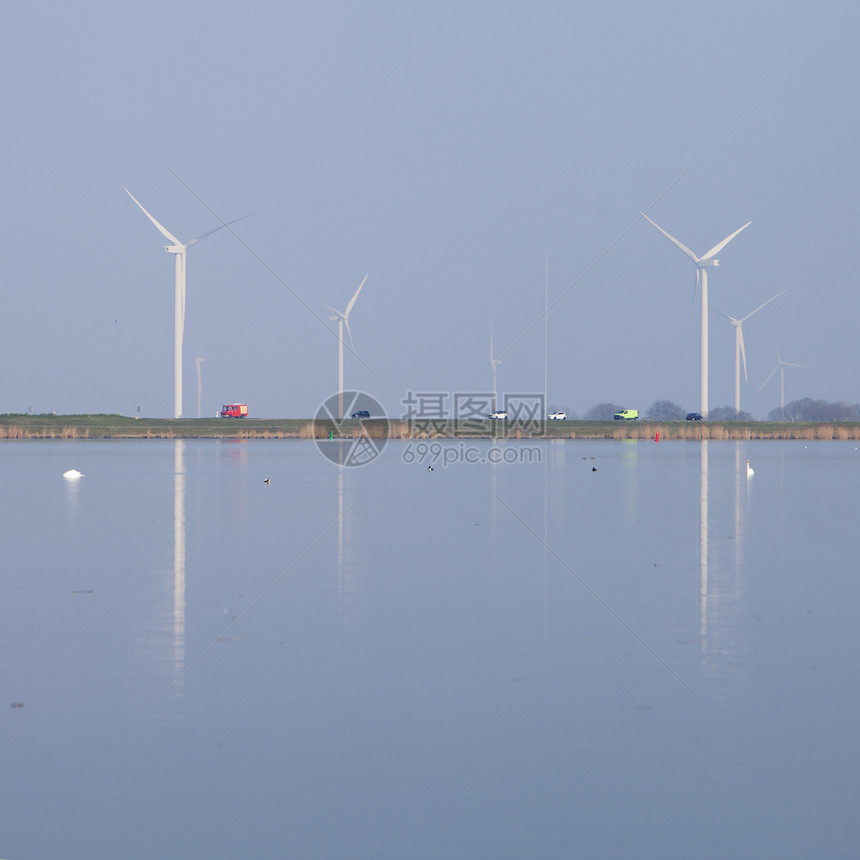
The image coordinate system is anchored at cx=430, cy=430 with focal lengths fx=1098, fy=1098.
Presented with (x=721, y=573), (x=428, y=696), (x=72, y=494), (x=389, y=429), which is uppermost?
(x=389, y=429)

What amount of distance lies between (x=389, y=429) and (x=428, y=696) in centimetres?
10534

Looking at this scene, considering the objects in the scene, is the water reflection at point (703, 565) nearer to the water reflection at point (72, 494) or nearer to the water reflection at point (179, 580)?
the water reflection at point (179, 580)

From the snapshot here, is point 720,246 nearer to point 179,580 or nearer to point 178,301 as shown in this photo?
point 178,301

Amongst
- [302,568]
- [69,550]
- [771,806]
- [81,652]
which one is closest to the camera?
[771,806]

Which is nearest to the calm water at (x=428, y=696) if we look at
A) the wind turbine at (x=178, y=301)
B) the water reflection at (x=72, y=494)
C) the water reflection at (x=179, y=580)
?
the water reflection at (x=179, y=580)

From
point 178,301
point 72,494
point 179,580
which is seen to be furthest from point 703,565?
point 178,301

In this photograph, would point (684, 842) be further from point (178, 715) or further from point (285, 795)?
point (178, 715)

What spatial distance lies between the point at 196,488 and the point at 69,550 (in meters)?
19.1

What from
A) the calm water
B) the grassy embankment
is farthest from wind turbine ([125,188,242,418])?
the calm water

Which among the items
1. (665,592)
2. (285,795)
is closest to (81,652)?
(285,795)

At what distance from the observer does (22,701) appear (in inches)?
410

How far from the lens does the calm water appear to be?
7.40 m

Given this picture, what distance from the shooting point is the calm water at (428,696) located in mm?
7398

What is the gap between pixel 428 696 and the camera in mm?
10656
